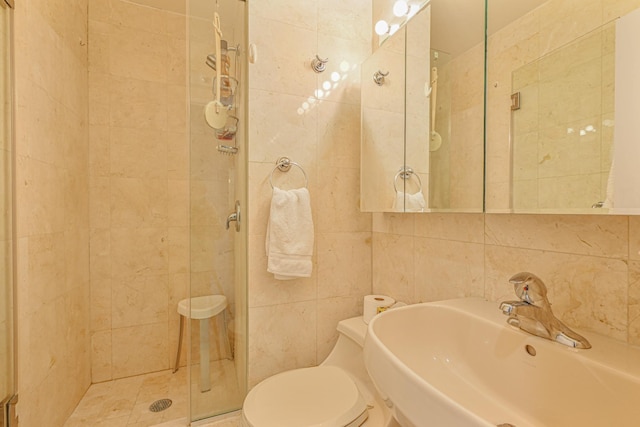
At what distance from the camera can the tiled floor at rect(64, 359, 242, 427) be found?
1.32 m

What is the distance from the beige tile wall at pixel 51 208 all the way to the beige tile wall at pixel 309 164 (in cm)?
91

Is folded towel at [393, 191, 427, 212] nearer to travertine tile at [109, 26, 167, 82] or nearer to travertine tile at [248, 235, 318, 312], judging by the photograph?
travertine tile at [248, 235, 318, 312]

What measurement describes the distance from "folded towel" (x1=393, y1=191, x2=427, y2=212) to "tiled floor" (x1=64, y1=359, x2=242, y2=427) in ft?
3.37

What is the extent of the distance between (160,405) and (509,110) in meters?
2.27

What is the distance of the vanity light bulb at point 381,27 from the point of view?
59.6 inches

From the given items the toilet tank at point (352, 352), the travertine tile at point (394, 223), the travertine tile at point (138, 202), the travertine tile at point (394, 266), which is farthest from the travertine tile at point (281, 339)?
the travertine tile at point (138, 202)

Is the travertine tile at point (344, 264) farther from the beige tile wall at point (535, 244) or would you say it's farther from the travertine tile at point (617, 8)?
the travertine tile at point (617, 8)

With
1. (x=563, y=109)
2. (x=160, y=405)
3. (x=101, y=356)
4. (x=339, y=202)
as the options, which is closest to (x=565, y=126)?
(x=563, y=109)

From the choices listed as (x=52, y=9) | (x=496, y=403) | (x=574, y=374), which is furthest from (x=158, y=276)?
(x=574, y=374)

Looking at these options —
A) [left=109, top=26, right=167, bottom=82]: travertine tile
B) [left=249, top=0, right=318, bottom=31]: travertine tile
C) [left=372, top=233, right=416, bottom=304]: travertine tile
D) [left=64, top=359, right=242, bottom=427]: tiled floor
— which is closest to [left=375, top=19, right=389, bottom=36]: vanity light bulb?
[left=249, top=0, right=318, bottom=31]: travertine tile

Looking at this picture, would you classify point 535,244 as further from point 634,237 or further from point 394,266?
point 394,266

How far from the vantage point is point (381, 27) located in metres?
1.55

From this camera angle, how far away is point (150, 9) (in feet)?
6.88

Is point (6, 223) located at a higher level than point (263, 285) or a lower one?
higher
